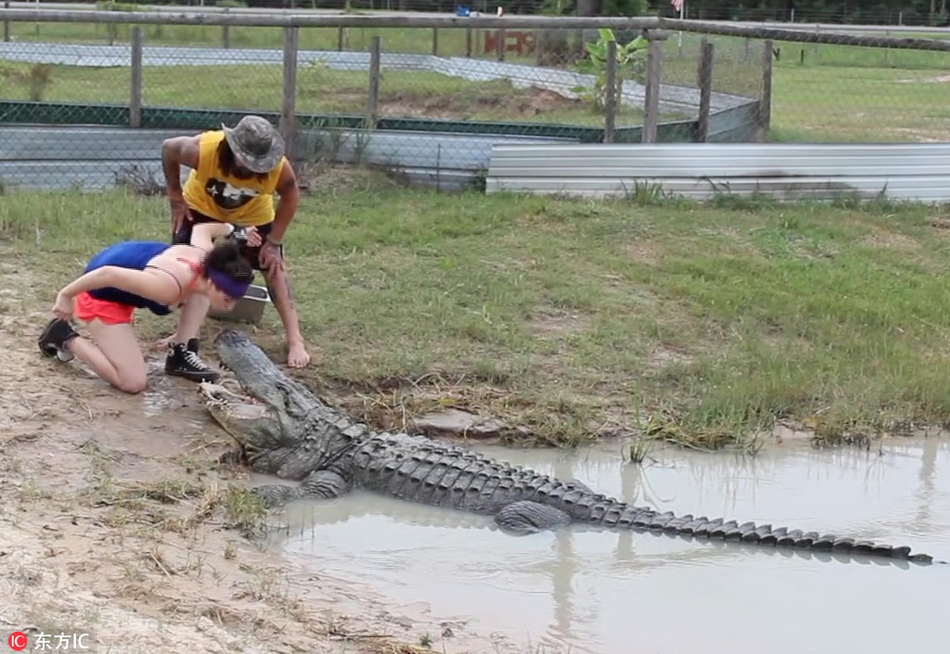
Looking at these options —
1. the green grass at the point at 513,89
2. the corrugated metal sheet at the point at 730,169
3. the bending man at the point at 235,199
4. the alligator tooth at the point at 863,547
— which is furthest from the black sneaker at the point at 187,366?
the green grass at the point at 513,89

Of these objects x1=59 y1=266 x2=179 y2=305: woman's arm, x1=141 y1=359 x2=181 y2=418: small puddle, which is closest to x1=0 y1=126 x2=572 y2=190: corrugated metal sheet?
x1=141 y1=359 x2=181 y2=418: small puddle

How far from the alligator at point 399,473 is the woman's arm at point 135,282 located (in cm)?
43

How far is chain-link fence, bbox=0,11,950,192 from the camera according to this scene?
9.40 meters

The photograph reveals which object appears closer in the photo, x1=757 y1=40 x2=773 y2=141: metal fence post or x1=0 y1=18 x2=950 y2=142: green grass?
x1=0 y1=18 x2=950 y2=142: green grass

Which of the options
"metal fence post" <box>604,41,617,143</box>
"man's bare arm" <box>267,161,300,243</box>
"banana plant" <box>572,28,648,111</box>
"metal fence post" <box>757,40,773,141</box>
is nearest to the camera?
"man's bare arm" <box>267,161,300,243</box>

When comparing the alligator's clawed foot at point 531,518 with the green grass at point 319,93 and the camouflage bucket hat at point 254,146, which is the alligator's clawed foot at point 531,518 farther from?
the green grass at point 319,93

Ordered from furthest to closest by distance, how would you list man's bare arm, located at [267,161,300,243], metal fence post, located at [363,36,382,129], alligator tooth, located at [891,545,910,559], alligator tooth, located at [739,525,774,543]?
metal fence post, located at [363,36,382,129], man's bare arm, located at [267,161,300,243], alligator tooth, located at [739,525,774,543], alligator tooth, located at [891,545,910,559]

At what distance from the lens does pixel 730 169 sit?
959 centimetres

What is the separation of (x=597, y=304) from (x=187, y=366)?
96.0 inches

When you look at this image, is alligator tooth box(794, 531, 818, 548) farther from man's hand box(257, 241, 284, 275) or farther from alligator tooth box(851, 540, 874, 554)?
man's hand box(257, 241, 284, 275)

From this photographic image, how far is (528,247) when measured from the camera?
7984 mm

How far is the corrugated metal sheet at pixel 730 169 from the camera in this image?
9344 mm

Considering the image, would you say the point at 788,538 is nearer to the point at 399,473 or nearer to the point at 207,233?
the point at 399,473

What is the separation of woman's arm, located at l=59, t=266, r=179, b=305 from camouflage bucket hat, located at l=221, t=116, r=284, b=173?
0.64 meters
